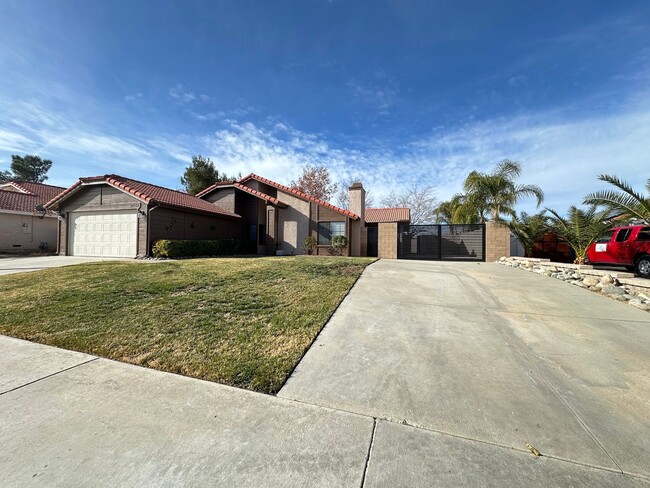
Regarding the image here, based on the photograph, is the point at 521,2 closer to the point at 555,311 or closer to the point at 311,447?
the point at 555,311

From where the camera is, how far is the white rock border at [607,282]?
6184mm

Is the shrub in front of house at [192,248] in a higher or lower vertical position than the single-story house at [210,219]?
lower

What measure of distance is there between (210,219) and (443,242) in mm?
13204

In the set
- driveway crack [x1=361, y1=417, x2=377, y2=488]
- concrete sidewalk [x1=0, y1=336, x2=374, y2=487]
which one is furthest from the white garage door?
driveway crack [x1=361, y1=417, x2=377, y2=488]

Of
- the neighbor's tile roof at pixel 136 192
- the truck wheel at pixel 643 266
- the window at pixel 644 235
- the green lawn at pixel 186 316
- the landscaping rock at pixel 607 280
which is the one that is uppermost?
the neighbor's tile roof at pixel 136 192

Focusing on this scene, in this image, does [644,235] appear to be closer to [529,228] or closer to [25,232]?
[529,228]

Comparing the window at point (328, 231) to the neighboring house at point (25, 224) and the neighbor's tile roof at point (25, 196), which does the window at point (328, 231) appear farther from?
the neighbor's tile roof at point (25, 196)

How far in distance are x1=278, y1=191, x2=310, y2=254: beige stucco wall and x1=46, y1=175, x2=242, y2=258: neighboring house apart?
13.3 feet

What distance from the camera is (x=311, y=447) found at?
80.9 inches

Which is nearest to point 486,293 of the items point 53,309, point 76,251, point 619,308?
point 619,308

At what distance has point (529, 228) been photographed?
1327cm

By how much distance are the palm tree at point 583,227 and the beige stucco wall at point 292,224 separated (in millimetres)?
12084

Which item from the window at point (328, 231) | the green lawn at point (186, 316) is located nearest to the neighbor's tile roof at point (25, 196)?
the green lawn at point (186, 316)

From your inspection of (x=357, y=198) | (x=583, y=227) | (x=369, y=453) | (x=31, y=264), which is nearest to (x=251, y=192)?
(x=357, y=198)
